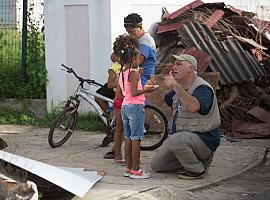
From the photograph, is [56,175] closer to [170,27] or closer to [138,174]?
[138,174]

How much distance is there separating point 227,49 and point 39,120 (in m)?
3.68

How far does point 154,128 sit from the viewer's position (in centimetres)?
1040

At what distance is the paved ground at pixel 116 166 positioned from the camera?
281 inches

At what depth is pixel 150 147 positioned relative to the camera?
980 centimetres

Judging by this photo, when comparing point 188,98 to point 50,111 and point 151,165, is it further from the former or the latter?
point 50,111

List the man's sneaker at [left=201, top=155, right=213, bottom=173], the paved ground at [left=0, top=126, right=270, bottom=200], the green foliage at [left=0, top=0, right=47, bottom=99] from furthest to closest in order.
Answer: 1. the green foliage at [left=0, top=0, right=47, bottom=99]
2. the man's sneaker at [left=201, top=155, right=213, bottom=173]
3. the paved ground at [left=0, top=126, right=270, bottom=200]

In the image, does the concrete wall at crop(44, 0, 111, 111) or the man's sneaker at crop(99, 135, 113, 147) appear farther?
the concrete wall at crop(44, 0, 111, 111)

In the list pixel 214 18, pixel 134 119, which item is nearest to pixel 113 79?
pixel 134 119

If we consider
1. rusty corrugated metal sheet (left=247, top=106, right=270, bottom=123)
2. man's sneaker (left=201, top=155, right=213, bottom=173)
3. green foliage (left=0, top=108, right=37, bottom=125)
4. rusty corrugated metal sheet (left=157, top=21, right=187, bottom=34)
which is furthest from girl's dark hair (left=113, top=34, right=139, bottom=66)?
green foliage (left=0, top=108, right=37, bottom=125)

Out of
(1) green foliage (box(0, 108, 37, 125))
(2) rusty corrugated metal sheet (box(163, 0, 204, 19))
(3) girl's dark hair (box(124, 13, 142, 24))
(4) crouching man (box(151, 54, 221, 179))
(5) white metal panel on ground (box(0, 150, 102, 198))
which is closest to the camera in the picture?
(5) white metal panel on ground (box(0, 150, 102, 198))

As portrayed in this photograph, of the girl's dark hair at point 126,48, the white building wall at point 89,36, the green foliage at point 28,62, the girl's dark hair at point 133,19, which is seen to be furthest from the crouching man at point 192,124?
the green foliage at point 28,62

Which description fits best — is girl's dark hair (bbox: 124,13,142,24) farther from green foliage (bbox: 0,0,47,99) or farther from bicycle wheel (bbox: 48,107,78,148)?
green foliage (bbox: 0,0,47,99)

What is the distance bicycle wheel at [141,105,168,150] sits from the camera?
9836mm

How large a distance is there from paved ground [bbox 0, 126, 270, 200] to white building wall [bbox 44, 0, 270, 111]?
1.09m
